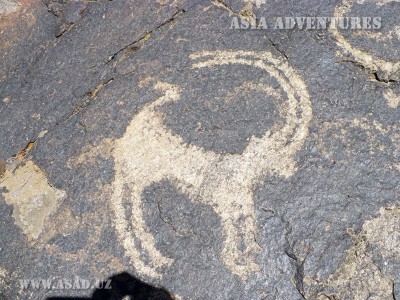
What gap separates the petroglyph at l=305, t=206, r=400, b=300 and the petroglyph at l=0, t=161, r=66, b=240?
3.96ft

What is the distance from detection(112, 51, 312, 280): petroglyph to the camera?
2.17 m

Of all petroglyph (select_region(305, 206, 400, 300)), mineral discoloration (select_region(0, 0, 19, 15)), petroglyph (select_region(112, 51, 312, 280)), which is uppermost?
mineral discoloration (select_region(0, 0, 19, 15))

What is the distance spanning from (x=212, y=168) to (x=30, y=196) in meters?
0.88

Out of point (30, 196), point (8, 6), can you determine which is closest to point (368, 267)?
point (30, 196)

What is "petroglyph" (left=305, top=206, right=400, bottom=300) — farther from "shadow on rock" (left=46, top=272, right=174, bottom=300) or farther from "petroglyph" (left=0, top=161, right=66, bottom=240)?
"petroglyph" (left=0, top=161, right=66, bottom=240)

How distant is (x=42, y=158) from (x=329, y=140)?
4.47ft

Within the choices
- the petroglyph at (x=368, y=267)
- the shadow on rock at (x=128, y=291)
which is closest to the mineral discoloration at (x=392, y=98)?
the petroglyph at (x=368, y=267)

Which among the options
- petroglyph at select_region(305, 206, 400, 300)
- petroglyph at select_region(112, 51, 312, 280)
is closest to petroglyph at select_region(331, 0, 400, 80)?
petroglyph at select_region(112, 51, 312, 280)

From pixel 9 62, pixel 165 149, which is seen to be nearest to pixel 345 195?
pixel 165 149

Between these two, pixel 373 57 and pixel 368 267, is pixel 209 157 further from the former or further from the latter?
pixel 373 57

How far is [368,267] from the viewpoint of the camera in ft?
6.61

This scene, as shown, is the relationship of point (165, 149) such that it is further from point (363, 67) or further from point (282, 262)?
point (363, 67)

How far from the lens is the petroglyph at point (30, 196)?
2.37m

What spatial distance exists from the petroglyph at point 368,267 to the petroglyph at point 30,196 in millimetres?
1208
